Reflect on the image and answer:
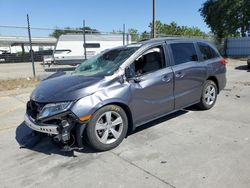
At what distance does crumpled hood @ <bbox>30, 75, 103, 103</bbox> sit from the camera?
3740mm

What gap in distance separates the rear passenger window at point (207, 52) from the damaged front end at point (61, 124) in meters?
3.47

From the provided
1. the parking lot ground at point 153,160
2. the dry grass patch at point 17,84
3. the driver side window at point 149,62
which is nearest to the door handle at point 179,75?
the driver side window at point 149,62

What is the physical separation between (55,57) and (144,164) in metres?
16.4

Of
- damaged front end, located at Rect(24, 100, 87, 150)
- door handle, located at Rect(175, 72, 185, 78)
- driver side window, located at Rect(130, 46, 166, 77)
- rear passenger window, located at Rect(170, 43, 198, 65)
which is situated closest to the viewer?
damaged front end, located at Rect(24, 100, 87, 150)

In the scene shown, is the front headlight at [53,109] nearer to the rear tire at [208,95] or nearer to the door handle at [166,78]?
the door handle at [166,78]

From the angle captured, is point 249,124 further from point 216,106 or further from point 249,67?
point 249,67

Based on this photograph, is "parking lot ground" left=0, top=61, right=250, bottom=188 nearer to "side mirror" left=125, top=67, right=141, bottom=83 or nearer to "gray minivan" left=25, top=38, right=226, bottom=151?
"gray minivan" left=25, top=38, right=226, bottom=151

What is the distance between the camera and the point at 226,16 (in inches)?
1107

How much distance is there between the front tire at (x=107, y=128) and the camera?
150 inches

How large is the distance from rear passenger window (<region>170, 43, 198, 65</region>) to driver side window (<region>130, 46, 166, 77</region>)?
14.9 inches

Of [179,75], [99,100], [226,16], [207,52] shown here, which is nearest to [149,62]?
[179,75]

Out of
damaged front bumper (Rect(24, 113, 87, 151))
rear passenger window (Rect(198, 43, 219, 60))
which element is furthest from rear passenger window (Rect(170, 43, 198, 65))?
damaged front bumper (Rect(24, 113, 87, 151))

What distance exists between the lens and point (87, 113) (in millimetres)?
3682

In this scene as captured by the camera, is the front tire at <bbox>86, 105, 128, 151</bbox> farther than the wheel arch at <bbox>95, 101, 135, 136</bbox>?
No
